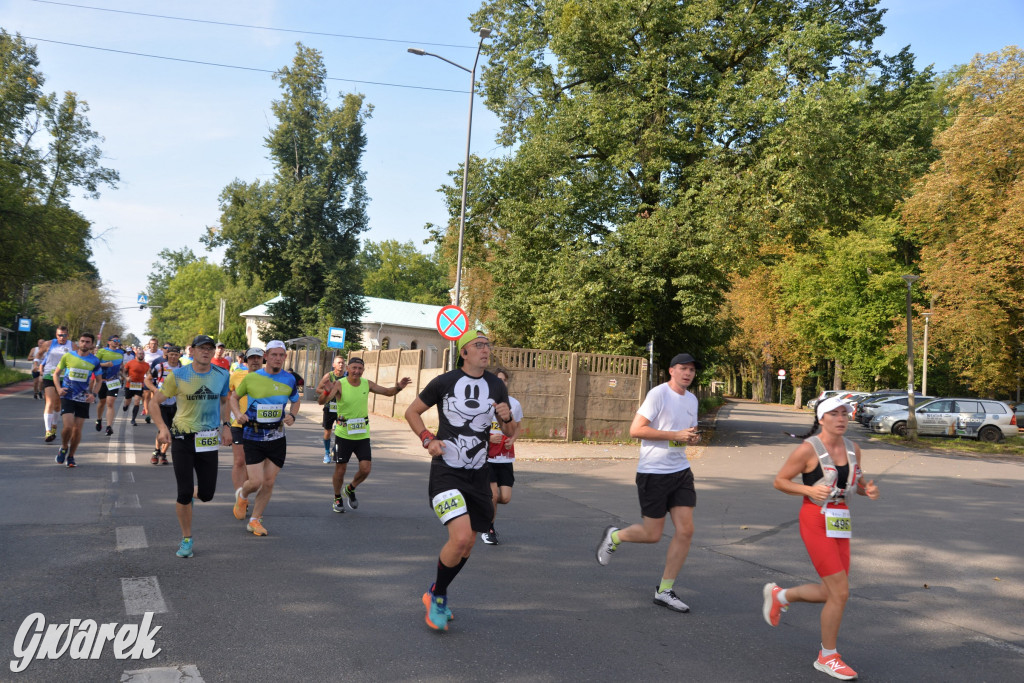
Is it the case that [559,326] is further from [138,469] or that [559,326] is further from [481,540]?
[481,540]

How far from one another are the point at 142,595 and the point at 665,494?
3.77m

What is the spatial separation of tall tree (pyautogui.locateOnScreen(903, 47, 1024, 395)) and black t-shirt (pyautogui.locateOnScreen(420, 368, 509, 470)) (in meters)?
27.3

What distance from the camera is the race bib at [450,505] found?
16.9 feet

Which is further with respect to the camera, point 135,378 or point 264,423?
point 135,378

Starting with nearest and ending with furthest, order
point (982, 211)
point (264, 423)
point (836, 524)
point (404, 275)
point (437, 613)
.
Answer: point (836, 524)
point (437, 613)
point (264, 423)
point (982, 211)
point (404, 275)

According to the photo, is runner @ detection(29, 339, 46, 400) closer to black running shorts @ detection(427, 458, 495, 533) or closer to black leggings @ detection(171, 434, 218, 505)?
black leggings @ detection(171, 434, 218, 505)

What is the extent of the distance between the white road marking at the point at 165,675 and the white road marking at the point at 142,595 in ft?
3.49

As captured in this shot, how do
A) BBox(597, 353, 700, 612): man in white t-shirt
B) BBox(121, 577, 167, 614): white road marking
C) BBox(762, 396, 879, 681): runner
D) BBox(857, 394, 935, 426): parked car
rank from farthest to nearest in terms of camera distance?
BBox(857, 394, 935, 426): parked car, BBox(597, 353, 700, 612): man in white t-shirt, BBox(121, 577, 167, 614): white road marking, BBox(762, 396, 879, 681): runner

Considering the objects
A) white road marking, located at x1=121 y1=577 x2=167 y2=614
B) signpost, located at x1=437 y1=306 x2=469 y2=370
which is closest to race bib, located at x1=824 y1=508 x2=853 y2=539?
white road marking, located at x1=121 y1=577 x2=167 y2=614

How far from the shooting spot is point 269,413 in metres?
7.96

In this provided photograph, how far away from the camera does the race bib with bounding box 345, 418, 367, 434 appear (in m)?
9.50

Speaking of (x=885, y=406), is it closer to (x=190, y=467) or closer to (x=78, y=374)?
(x=78, y=374)

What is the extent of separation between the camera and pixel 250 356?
866 cm

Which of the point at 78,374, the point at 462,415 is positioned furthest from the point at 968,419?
the point at 462,415
